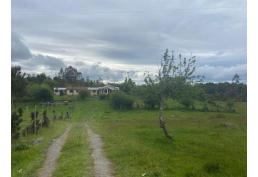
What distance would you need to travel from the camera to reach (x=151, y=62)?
4.68 meters

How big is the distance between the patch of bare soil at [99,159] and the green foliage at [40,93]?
54 centimetres

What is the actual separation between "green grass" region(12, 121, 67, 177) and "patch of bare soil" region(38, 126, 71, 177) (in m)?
0.04

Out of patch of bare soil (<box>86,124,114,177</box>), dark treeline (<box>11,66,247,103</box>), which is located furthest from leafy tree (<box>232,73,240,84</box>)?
patch of bare soil (<box>86,124,114,177</box>)

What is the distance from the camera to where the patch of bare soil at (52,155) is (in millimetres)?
4551

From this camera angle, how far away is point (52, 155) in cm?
469

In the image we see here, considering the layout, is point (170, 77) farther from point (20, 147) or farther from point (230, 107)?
point (20, 147)

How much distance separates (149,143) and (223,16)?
1369mm

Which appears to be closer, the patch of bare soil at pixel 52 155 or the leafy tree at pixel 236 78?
the leafy tree at pixel 236 78

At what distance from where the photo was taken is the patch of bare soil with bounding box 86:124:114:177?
14.8 ft

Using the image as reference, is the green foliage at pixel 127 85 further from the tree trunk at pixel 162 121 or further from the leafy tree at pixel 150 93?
the tree trunk at pixel 162 121

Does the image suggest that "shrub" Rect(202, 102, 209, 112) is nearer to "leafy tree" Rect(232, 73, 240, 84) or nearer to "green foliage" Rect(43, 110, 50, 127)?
"leafy tree" Rect(232, 73, 240, 84)

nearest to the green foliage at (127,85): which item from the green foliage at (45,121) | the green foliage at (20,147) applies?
the green foliage at (45,121)

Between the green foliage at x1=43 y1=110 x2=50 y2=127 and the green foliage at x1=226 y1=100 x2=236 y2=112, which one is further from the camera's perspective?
the green foliage at x1=43 y1=110 x2=50 y2=127
